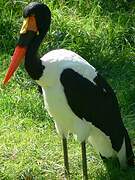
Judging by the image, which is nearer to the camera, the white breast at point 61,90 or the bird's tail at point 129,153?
the white breast at point 61,90

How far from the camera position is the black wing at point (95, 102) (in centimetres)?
438

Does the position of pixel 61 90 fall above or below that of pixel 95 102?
above

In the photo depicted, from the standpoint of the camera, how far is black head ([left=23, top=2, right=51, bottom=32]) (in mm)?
4375

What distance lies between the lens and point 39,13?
4402 mm

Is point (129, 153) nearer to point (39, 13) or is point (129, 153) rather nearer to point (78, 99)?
point (78, 99)

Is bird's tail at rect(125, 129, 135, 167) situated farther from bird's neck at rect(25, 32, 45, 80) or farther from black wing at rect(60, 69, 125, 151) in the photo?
bird's neck at rect(25, 32, 45, 80)

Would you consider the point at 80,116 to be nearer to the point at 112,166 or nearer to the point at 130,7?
the point at 112,166

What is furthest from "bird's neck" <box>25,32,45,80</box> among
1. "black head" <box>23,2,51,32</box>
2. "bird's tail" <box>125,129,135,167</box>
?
"bird's tail" <box>125,129,135,167</box>

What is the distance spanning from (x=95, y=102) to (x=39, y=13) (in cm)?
72

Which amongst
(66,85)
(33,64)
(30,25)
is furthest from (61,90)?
(30,25)

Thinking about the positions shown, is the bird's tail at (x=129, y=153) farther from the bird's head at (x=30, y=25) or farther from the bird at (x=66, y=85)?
the bird's head at (x=30, y=25)

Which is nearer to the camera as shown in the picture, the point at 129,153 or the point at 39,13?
the point at 39,13

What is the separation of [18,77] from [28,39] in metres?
1.81

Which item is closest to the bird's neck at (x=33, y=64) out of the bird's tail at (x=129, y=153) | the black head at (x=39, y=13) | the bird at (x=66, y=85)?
the bird at (x=66, y=85)
